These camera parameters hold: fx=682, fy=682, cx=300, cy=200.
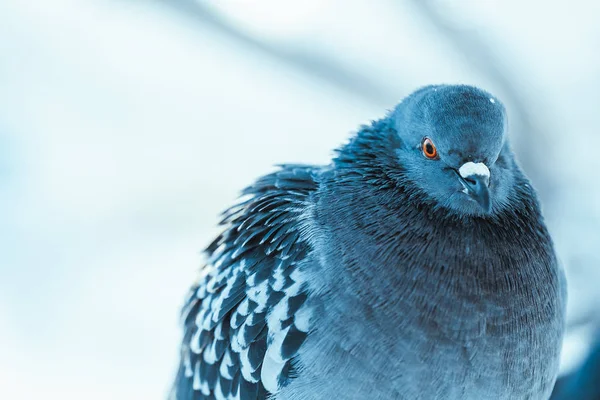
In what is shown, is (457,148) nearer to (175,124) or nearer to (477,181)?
(477,181)

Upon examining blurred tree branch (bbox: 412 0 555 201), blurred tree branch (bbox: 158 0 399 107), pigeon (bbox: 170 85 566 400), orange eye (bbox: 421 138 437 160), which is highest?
blurred tree branch (bbox: 158 0 399 107)

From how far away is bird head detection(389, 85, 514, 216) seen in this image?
2.27 m

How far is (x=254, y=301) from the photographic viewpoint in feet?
8.73

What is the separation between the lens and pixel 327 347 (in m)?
2.38

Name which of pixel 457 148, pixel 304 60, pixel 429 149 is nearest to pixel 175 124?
pixel 304 60

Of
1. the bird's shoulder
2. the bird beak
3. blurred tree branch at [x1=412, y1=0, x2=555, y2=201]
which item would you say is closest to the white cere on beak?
the bird beak

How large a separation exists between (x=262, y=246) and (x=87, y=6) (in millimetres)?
4866

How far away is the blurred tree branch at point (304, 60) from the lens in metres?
5.20

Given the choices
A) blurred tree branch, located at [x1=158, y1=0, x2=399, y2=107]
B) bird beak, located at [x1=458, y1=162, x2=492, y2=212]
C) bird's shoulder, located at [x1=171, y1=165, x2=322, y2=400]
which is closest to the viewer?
bird beak, located at [x1=458, y1=162, x2=492, y2=212]

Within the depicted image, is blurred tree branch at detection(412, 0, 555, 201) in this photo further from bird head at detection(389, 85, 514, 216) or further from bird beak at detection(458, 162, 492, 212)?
bird beak at detection(458, 162, 492, 212)

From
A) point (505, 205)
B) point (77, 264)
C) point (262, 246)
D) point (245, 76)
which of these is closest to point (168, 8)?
point (245, 76)

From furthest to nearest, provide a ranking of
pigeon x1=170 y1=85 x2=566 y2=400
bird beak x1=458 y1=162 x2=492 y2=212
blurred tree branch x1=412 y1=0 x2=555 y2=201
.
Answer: blurred tree branch x1=412 y1=0 x2=555 y2=201 → pigeon x1=170 y1=85 x2=566 y2=400 → bird beak x1=458 y1=162 x2=492 y2=212

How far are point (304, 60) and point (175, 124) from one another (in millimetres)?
1616

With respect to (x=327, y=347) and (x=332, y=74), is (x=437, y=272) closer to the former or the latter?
(x=327, y=347)
